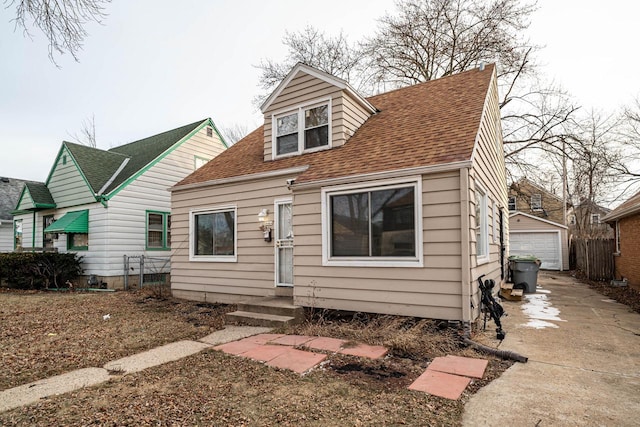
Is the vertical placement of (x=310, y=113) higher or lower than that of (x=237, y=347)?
higher

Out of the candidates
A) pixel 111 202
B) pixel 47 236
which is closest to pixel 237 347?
pixel 111 202

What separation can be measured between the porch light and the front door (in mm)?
192

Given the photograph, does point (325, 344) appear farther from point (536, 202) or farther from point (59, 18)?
point (536, 202)

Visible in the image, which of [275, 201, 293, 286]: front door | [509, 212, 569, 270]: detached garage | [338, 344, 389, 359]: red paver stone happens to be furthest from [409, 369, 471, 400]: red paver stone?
[509, 212, 569, 270]: detached garage

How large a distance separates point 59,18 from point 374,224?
4.87 m

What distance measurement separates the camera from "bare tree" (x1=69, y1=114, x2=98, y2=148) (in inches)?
1083

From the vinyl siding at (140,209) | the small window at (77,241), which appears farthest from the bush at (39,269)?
the vinyl siding at (140,209)

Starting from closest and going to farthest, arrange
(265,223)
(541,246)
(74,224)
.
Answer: (265,223) < (74,224) < (541,246)

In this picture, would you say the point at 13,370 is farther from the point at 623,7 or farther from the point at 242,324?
the point at 623,7

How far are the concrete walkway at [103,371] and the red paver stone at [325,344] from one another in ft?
3.92

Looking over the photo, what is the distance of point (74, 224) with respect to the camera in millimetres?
11836

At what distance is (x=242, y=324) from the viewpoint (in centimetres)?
654

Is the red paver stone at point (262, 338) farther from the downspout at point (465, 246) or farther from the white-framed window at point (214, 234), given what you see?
the white-framed window at point (214, 234)

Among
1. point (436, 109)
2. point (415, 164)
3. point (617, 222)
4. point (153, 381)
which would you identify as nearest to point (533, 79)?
point (617, 222)
